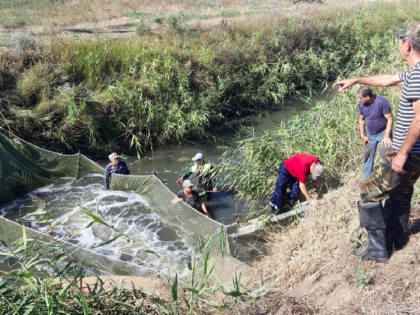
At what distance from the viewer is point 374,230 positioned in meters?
4.13

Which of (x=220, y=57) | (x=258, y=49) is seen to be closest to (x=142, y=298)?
(x=220, y=57)

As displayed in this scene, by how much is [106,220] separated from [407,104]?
18.9 ft

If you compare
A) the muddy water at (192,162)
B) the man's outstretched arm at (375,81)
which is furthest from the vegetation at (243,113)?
the man's outstretched arm at (375,81)

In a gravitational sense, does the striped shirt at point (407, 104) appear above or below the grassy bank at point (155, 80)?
above

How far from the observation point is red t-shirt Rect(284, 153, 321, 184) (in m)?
6.83

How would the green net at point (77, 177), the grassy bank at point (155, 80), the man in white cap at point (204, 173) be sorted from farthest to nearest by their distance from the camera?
the grassy bank at point (155, 80) < the man in white cap at point (204, 173) < the green net at point (77, 177)

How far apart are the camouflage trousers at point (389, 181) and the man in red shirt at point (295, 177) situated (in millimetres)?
2367

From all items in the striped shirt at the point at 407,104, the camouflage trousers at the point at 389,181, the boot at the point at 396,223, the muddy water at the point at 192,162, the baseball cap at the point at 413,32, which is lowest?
the muddy water at the point at 192,162

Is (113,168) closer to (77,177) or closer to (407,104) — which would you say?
(77,177)

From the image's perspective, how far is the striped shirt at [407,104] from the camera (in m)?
A: 3.56

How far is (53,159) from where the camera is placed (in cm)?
944

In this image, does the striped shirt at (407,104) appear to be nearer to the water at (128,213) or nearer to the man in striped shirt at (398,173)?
the man in striped shirt at (398,173)

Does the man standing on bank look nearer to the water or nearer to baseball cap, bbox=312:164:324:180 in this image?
baseball cap, bbox=312:164:324:180

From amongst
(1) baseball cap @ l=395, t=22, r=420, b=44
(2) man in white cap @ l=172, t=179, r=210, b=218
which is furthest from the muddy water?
(1) baseball cap @ l=395, t=22, r=420, b=44
